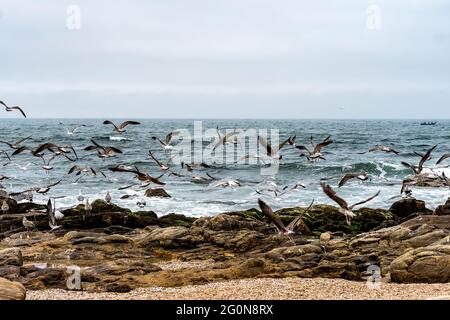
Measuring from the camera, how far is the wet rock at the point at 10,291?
9.89 meters

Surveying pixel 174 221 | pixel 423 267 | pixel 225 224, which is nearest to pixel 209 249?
pixel 225 224

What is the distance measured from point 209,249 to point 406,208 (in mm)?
9721

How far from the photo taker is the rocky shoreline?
40.8 ft

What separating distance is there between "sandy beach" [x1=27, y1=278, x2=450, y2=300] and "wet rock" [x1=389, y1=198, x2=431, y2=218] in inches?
434

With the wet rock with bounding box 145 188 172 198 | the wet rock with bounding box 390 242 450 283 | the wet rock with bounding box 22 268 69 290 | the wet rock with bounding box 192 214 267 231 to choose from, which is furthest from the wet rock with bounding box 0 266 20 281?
the wet rock with bounding box 145 188 172 198

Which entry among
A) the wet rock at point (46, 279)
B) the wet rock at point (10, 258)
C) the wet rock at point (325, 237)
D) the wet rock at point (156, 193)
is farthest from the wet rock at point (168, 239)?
the wet rock at point (156, 193)

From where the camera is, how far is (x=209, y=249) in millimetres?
16719

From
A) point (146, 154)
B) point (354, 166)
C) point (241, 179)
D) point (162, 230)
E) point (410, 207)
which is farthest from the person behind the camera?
point (146, 154)

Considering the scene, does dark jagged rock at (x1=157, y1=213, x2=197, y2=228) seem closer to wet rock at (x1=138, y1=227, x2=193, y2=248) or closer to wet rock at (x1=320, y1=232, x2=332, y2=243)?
wet rock at (x1=138, y1=227, x2=193, y2=248)

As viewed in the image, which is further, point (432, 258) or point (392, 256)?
point (392, 256)

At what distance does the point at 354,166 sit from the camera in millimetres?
43219
